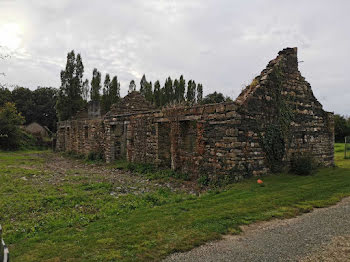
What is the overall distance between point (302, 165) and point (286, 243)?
668 centimetres

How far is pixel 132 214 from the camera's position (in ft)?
19.2

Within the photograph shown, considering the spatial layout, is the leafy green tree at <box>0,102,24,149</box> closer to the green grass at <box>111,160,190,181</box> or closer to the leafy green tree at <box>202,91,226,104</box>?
the green grass at <box>111,160,190,181</box>

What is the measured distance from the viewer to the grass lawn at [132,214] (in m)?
4.09

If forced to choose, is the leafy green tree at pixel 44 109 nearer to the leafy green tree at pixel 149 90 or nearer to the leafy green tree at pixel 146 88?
the leafy green tree at pixel 146 88

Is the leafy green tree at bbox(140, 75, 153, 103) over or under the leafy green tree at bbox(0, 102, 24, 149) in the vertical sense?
over

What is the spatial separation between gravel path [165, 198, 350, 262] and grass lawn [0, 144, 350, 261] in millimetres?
255

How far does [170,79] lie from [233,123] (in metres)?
41.2

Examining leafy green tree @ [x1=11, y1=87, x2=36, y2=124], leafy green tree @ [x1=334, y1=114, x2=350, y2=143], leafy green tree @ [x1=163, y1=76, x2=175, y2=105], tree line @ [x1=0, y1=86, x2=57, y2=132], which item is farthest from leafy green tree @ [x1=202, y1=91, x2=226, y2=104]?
leafy green tree @ [x1=11, y1=87, x2=36, y2=124]

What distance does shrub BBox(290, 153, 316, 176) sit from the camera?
32.6 feet

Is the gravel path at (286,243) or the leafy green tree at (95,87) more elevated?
the leafy green tree at (95,87)

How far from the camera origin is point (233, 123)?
8695 mm

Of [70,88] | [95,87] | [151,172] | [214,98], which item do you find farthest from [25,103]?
[151,172]

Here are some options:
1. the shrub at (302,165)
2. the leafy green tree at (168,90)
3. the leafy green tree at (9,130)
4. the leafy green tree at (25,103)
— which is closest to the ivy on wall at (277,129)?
the shrub at (302,165)

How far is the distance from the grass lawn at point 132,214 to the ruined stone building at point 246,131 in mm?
1075
